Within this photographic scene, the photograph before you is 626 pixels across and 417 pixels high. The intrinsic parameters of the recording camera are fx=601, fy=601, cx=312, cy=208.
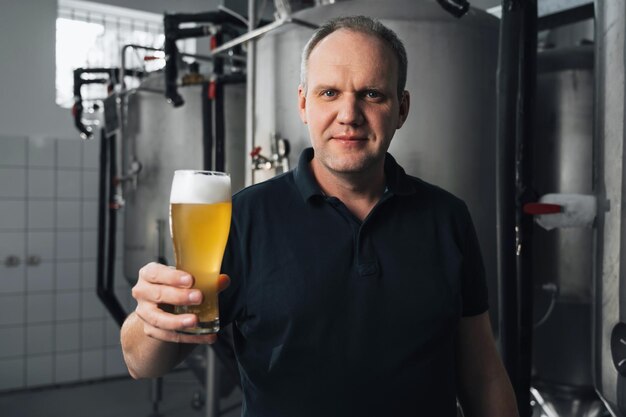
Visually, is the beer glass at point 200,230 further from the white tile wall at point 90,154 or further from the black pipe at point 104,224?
the white tile wall at point 90,154

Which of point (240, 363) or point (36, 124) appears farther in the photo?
point (36, 124)

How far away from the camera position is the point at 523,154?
1.53 metres

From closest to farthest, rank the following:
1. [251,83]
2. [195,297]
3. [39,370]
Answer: [195,297], [251,83], [39,370]

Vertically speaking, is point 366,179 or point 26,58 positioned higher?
point 26,58

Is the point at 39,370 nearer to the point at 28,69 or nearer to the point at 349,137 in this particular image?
the point at 28,69

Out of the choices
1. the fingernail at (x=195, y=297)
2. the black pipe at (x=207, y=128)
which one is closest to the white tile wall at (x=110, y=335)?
the black pipe at (x=207, y=128)

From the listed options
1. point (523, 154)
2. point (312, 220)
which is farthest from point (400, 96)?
point (523, 154)

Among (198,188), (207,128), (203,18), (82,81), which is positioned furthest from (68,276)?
(198,188)

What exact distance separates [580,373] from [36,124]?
12.2 ft

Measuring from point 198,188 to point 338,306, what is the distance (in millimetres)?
329

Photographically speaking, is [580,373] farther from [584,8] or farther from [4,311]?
[4,311]

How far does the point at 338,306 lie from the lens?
995 millimetres

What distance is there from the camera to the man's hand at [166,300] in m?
0.74

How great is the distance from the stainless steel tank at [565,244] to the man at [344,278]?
948mm
